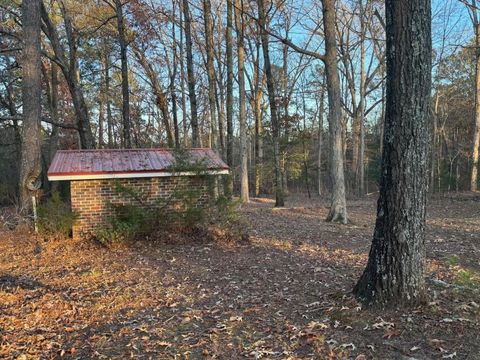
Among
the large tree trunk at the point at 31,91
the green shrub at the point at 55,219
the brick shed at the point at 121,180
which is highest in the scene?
the large tree trunk at the point at 31,91

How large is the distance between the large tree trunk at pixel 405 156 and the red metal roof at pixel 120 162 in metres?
5.65

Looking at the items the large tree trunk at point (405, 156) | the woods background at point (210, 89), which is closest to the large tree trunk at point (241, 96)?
the woods background at point (210, 89)

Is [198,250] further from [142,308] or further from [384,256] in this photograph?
[384,256]

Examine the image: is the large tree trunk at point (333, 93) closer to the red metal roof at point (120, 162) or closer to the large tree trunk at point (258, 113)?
the red metal roof at point (120, 162)

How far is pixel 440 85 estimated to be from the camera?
1166 inches

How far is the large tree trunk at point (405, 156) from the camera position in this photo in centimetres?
421

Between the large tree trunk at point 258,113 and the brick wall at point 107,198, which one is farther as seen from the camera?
the large tree trunk at point 258,113

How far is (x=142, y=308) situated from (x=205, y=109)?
30610mm

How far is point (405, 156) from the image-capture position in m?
4.25

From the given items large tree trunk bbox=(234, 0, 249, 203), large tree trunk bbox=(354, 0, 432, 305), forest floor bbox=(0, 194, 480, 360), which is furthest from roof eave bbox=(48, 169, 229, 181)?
large tree trunk bbox=(234, 0, 249, 203)

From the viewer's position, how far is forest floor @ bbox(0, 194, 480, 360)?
3.76 metres

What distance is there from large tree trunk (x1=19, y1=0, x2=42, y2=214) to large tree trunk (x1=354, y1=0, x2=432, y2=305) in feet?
28.6

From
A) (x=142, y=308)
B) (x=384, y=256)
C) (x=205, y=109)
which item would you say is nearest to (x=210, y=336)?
(x=142, y=308)

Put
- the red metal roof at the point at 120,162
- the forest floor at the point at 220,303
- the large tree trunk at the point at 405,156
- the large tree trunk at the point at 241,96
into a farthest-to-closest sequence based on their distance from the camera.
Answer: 1. the large tree trunk at the point at 241,96
2. the red metal roof at the point at 120,162
3. the large tree trunk at the point at 405,156
4. the forest floor at the point at 220,303
